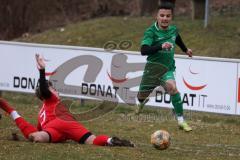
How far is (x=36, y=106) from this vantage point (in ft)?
62.5

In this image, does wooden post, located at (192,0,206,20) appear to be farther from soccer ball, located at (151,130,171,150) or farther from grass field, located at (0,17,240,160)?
soccer ball, located at (151,130,171,150)

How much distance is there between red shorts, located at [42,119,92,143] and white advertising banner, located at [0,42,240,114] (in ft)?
19.4

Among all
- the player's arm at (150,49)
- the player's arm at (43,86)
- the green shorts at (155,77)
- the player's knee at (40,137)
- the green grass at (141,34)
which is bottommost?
the green grass at (141,34)

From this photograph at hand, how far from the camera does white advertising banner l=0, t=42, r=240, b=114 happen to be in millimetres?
17109

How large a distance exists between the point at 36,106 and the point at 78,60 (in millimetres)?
1600

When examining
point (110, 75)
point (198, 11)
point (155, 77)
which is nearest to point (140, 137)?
point (155, 77)

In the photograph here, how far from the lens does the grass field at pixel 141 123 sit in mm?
10945

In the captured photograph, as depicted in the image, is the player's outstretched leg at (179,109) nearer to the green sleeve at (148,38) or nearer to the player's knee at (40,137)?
the green sleeve at (148,38)

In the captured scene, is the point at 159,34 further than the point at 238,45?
No

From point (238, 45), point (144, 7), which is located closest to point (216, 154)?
point (238, 45)

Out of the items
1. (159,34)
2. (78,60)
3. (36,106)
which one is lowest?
(36,106)

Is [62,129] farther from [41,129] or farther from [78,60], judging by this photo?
[78,60]

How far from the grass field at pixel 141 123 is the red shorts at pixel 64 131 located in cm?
15

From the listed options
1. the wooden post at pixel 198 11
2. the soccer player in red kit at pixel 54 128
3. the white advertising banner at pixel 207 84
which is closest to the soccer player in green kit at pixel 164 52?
the soccer player in red kit at pixel 54 128
